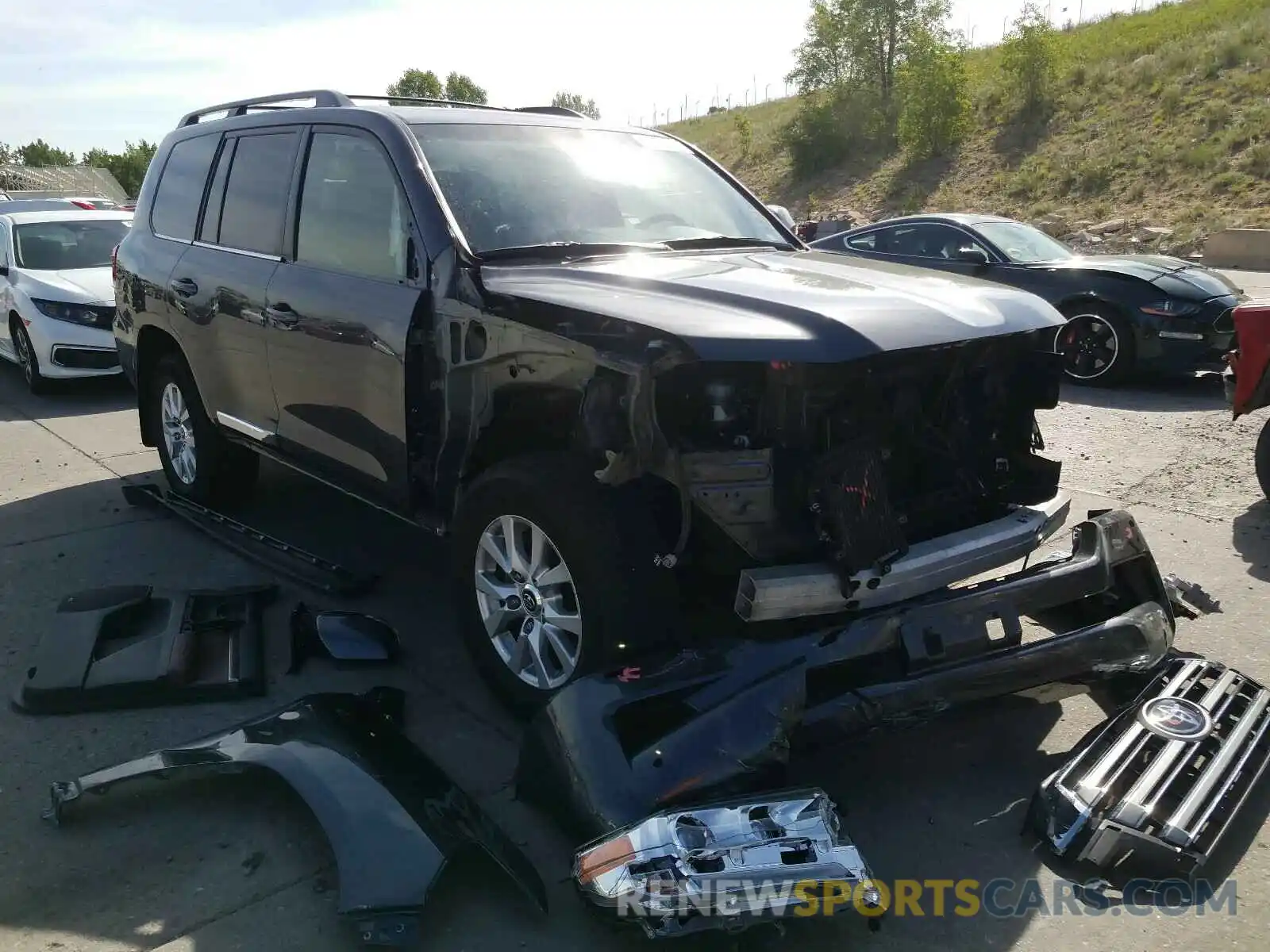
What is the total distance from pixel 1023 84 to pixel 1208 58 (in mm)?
5393

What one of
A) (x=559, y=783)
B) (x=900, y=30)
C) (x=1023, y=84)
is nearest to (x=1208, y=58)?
(x=1023, y=84)

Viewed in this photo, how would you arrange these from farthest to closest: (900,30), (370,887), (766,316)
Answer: (900,30)
(766,316)
(370,887)

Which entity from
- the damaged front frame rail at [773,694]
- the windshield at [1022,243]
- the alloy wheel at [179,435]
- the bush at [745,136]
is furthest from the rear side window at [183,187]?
the bush at [745,136]

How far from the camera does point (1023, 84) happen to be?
34.6 meters

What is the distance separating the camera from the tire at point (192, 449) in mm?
5648

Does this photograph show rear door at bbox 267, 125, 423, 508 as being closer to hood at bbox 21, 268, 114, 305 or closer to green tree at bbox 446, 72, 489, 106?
hood at bbox 21, 268, 114, 305

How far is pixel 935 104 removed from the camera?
34.9 metres

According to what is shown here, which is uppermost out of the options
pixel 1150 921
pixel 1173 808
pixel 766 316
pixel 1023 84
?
pixel 1023 84

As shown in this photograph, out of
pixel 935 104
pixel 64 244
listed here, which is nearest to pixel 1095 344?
pixel 64 244

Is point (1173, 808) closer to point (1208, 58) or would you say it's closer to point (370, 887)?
point (370, 887)

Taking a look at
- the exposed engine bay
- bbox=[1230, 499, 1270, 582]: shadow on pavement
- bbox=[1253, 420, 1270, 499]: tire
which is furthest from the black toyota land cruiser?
bbox=[1253, 420, 1270, 499]: tire

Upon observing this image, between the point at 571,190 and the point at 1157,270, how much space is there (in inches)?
279

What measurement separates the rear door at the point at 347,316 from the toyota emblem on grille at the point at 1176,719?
2.67m

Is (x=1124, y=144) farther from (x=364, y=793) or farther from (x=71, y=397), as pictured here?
(x=364, y=793)
